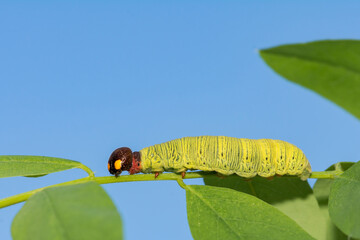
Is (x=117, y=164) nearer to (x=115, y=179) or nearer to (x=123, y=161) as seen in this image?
(x=123, y=161)

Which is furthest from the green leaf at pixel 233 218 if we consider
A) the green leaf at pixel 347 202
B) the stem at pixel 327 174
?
the stem at pixel 327 174

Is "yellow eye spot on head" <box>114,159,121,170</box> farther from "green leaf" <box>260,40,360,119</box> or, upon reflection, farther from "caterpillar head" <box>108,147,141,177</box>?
"green leaf" <box>260,40,360,119</box>

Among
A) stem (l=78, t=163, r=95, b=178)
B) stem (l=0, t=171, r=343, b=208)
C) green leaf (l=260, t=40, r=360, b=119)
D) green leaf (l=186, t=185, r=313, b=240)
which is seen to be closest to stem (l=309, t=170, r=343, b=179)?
stem (l=0, t=171, r=343, b=208)

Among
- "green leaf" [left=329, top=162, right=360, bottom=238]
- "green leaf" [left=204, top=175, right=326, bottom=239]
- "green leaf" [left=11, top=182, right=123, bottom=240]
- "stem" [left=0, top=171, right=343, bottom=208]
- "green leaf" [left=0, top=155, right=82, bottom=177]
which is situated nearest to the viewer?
"green leaf" [left=11, top=182, right=123, bottom=240]

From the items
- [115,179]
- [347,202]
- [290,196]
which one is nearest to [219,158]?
[290,196]

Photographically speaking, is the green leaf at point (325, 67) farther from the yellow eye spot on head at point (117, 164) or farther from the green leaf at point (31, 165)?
the yellow eye spot on head at point (117, 164)
